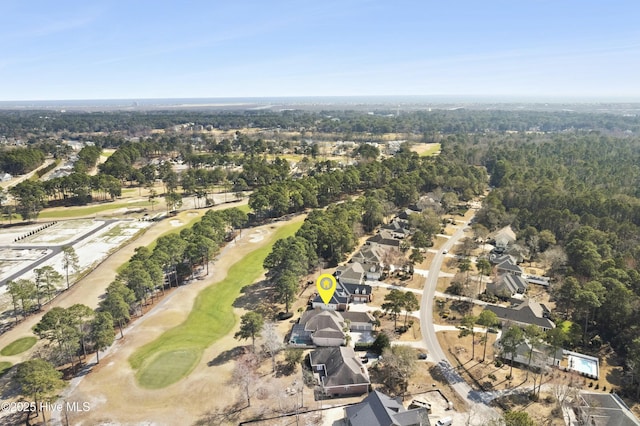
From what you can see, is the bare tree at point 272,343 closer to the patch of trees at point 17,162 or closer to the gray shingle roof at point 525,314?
the gray shingle roof at point 525,314

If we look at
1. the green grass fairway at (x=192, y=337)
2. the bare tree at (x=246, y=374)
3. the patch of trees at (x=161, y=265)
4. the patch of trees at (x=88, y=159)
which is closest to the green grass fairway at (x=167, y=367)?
the green grass fairway at (x=192, y=337)

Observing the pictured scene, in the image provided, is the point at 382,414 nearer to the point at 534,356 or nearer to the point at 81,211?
the point at 534,356

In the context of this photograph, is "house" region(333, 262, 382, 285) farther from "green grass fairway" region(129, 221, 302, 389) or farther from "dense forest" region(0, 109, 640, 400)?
"green grass fairway" region(129, 221, 302, 389)

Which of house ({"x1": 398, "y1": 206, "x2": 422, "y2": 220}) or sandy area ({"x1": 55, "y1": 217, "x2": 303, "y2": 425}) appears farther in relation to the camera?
house ({"x1": 398, "y1": 206, "x2": 422, "y2": 220})

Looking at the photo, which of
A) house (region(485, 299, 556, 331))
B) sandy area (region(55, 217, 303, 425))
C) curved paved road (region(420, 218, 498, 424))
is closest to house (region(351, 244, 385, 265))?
curved paved road (region(420, 218, 498, 424))

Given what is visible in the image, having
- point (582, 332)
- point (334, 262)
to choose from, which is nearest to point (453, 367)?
point (582, 332)

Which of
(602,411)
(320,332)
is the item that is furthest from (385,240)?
(602,411)

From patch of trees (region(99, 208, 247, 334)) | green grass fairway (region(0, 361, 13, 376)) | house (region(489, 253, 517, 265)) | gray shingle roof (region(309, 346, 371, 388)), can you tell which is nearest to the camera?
gray shingle roof (region(309, 346, 371, 388))
